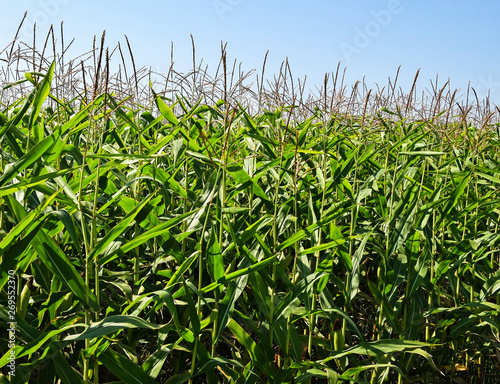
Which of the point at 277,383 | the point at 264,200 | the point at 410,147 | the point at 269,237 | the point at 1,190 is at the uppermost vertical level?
the point at 410,147

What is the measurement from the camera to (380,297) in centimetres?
212

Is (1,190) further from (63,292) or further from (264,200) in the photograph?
(264,200)

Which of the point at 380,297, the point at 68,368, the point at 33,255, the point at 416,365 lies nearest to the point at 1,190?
the point at 33,255

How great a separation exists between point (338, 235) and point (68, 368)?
118 centimetres

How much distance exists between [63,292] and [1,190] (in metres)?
0.54

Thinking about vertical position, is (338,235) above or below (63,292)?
above

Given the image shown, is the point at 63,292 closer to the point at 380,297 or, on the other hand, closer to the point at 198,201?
the point at 198,201

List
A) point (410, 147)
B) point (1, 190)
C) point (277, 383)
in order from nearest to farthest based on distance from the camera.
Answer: point (1, 190) → point (277, 383) → point (410, 147)

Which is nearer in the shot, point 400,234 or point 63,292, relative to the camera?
point 63,292

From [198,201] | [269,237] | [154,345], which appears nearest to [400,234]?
[269,237]

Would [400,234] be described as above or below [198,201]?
above

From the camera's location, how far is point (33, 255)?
5.30 feet

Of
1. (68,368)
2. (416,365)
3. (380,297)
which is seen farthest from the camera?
(416,365)

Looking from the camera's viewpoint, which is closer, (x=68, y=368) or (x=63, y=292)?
(x=68, y=368)
